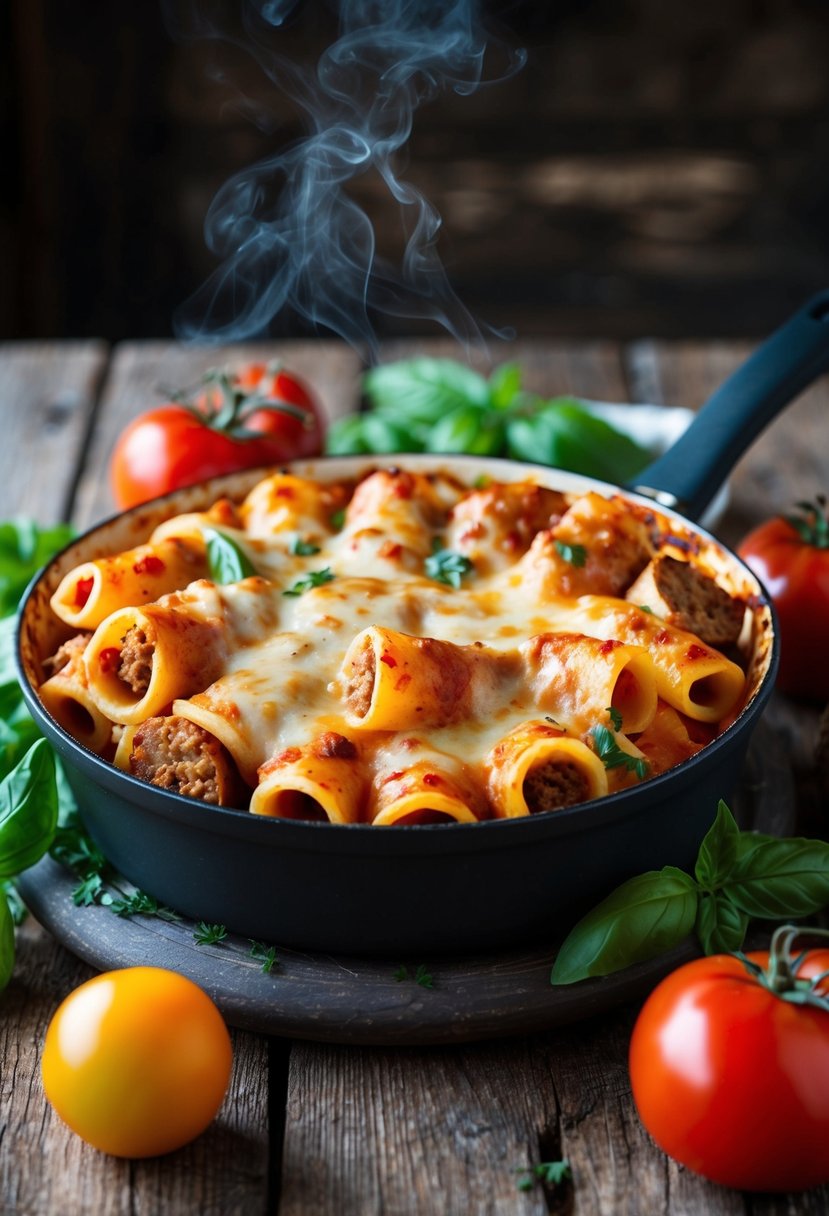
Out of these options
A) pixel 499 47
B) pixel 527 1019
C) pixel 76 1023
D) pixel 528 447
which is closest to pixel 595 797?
pixel 527 1019

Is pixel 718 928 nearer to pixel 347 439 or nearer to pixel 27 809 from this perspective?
pixel 27 809

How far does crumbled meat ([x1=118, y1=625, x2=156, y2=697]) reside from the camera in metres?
2.18

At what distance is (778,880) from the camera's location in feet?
6.79

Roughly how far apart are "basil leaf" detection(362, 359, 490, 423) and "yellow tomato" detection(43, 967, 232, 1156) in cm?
230

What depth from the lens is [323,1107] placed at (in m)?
1.91

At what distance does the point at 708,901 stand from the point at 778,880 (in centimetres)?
12

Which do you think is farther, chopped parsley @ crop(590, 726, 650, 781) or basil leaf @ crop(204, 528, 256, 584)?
basil leaf @ crop(204, 528, 256, 584)

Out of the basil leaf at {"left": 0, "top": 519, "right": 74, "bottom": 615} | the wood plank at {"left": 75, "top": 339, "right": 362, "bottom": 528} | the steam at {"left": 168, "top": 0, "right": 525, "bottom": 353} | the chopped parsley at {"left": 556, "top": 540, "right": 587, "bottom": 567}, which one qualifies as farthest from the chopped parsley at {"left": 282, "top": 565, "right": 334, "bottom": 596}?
the wood plank at {"left": 75, "top": 339, "right": 362, "bottom": 528}

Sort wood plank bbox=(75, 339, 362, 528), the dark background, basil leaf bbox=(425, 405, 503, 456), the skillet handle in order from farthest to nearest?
the dark background < wood plank bbox=(75, 339, 362, 528) < basil leaf bbox=(425, 405, 503, 456) < the skillet handle

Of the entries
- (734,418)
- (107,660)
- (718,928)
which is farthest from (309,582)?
(734,418)

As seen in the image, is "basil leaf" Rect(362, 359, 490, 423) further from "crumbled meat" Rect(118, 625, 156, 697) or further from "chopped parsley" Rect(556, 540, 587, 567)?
"crumbled meat" Rect(118, 625, 156, 697)

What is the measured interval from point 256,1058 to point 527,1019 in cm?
41

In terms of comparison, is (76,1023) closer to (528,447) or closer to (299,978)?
(299,978)

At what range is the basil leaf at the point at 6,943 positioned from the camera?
6.80ft
